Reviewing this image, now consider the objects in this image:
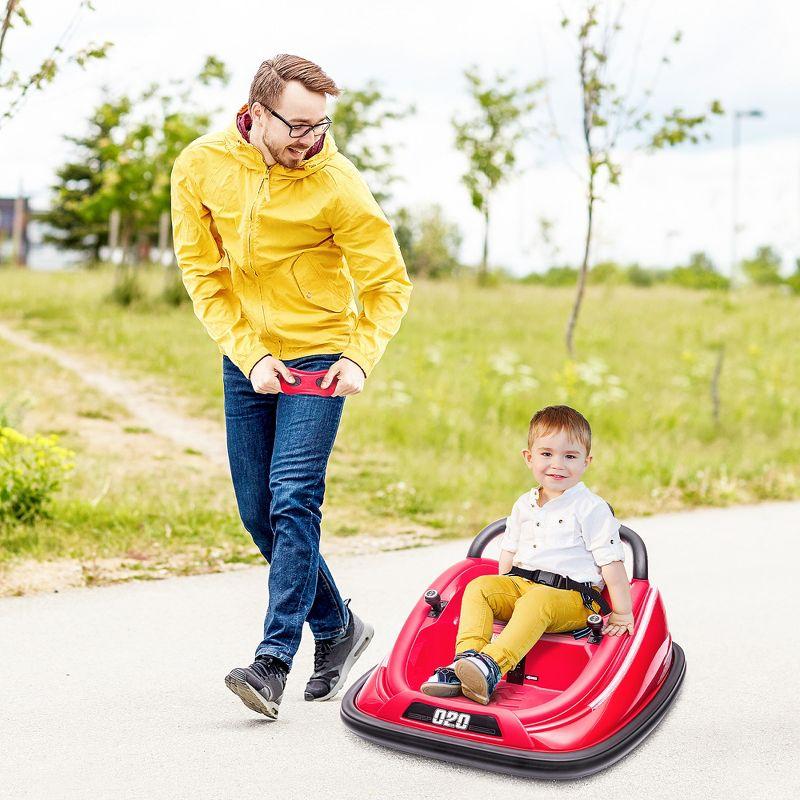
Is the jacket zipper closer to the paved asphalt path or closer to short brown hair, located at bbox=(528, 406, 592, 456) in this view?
short brown hair, located at bbox=(528, 406, 592, 456)

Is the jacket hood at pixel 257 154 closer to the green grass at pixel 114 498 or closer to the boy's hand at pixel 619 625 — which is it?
the boy's hand at pixel 619 625

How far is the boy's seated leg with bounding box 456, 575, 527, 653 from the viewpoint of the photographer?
3.60m

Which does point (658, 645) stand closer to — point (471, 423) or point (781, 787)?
point (781, 787)

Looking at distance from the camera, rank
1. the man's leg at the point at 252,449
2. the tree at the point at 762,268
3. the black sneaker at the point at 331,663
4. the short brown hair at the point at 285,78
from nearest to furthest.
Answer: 1. the short brown hair at the point at 285,78
2. the man's leg at the point at 252,449
3. the black sneaker at the point at 331,663
4. the tree at the point at 762,268

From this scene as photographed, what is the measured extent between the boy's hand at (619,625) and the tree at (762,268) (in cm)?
2199

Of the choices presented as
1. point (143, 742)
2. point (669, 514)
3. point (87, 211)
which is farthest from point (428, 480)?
point (87, 211)

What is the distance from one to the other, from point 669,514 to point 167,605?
13.0ft

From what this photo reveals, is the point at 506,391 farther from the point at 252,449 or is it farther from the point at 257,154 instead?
the point at 257,154

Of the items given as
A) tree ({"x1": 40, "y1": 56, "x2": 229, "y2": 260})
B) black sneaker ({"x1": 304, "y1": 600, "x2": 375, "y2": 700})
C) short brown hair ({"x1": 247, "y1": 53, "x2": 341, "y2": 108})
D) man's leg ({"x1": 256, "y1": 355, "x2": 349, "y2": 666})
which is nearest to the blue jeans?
man's leg ({"x1": 256, "y1": 355, "x2": 349, "y2": 666})

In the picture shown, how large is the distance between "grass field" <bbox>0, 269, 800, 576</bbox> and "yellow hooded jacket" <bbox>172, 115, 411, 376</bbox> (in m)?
3.03

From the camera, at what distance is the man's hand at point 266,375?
3529 mm

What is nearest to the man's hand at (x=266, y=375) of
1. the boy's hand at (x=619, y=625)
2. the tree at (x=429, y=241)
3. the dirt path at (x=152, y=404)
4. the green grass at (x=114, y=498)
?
the boy's hand at (x=619, y=625)

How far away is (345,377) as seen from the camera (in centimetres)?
358

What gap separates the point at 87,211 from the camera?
16.8 metres
